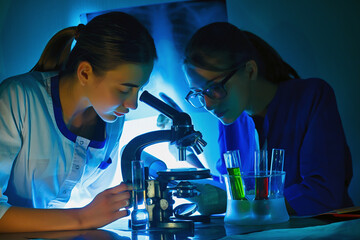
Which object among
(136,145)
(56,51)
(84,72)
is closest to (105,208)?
(136,145)

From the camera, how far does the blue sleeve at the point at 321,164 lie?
1.28 meters

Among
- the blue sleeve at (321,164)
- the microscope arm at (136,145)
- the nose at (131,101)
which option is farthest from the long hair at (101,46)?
the blue sleeve at (321,164)

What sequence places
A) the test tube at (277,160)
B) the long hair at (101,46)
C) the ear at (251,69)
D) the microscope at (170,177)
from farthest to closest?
the ear at (251,69) < the long hair at (101,46) < the test tube at (277,160) < the microscope at (170,177)

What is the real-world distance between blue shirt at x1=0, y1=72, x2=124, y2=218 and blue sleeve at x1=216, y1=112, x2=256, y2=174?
441mm

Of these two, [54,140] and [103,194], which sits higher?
[54,140]

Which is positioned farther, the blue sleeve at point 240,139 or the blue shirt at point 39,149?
the blue sleeve at point 240,139

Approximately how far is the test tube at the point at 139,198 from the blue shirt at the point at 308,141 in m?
0.41

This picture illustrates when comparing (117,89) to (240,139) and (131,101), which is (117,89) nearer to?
(131,101)

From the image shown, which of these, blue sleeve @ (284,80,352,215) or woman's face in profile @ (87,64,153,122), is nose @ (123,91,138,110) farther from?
blue sleeve @ (284,80,352,215)

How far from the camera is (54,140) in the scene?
4.51 feet

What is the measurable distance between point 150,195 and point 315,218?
0.49 meters

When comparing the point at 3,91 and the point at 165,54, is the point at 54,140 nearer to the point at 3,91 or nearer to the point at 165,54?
the point at 3,91

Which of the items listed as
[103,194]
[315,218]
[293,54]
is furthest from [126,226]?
[293,54]

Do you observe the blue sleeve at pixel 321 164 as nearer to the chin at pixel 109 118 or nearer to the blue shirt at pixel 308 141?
the blue shirt at pixel 308 141
